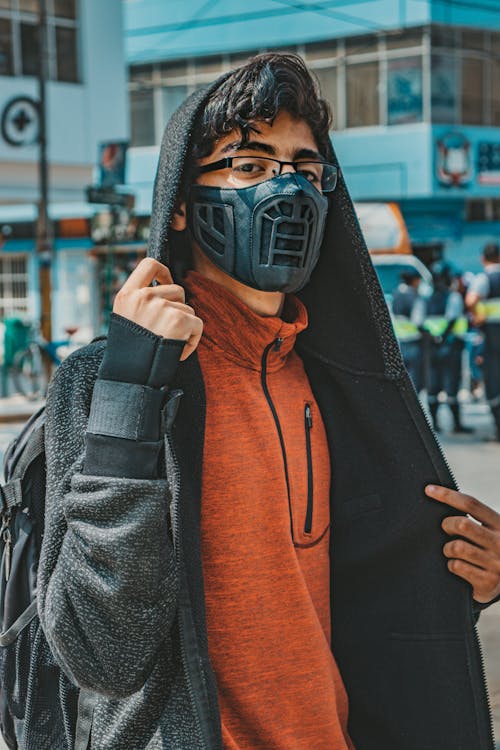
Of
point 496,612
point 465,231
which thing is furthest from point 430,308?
point 465,231

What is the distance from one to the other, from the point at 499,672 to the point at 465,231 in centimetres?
2517

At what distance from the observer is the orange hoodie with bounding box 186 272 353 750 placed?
1643mm

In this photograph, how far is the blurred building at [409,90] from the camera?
28203 millimetres

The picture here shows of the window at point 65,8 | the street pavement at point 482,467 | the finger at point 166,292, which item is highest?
the window at point 65,8

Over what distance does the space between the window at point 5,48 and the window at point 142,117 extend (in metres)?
11.4

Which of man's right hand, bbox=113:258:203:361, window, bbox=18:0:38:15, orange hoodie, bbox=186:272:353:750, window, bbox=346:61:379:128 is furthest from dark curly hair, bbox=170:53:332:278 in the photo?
window, bbox=346:61:379:128

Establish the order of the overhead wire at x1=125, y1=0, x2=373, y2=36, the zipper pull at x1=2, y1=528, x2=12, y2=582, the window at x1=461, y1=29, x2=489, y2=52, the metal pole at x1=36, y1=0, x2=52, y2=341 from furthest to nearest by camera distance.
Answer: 1. the overhead wire at x1=125, y1=0, x2=373, y2=36
2. the window at x1=461, y1=29, x2=489, y2=52
3. the metal pole at x1=36, y1=0, x2=52, y2=341
4. the zipper pull at x1=2, y1=528, x2=12, y2=582

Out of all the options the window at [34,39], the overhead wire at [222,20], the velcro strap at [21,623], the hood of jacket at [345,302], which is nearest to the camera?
the velcro strap at [21,623]

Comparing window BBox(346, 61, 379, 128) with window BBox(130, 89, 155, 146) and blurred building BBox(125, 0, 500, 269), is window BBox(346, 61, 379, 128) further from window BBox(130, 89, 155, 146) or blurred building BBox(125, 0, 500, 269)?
window BBox(130, 89, 155, 146)

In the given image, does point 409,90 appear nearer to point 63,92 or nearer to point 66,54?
point 66,54

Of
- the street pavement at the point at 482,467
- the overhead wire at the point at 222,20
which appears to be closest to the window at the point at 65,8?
the overhead wire at the point at 222,20

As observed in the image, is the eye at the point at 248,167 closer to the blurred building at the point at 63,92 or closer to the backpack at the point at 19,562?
the backpack at the point at 19,562

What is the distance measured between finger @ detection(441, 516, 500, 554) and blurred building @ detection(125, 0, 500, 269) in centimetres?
2661

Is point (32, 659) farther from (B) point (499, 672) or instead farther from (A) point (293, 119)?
(B) point (499, 672)
